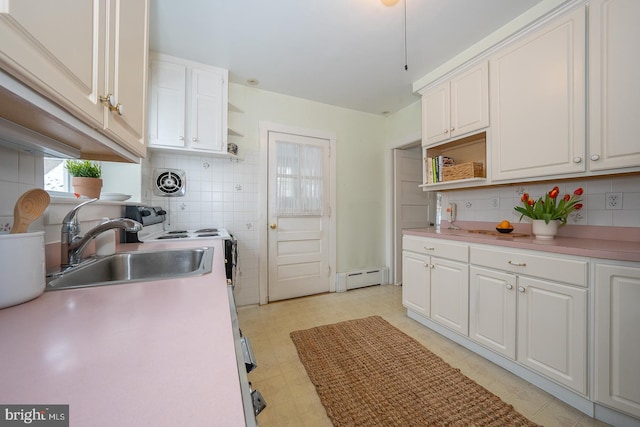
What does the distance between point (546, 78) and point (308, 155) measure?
2.17 meters

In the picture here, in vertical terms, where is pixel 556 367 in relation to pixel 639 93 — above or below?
below

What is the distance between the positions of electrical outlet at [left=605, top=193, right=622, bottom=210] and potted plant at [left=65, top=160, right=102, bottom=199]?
3.31 meters

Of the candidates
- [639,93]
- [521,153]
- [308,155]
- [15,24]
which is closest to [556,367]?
[521,153]

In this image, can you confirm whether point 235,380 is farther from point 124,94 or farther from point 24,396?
point 124,94

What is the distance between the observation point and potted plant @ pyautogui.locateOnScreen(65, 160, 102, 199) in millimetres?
1487

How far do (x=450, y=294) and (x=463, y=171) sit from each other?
3.47ft

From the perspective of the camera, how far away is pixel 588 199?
164 cm

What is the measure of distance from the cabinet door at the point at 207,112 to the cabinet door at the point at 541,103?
7.82 ft

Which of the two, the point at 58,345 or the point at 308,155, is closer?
the point at 58,345

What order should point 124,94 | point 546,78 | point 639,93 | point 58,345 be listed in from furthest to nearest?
point 546,78 < point 639,93 < point 124,94 < point 58,345

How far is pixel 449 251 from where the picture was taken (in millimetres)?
1917

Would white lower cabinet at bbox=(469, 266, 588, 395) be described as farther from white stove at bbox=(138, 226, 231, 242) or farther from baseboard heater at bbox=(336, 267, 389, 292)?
white stove at bbox=(138, 226, 231, 242)

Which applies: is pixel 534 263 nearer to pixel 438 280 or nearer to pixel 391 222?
pixel 438 280

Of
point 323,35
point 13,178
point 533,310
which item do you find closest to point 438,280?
point 533,310
